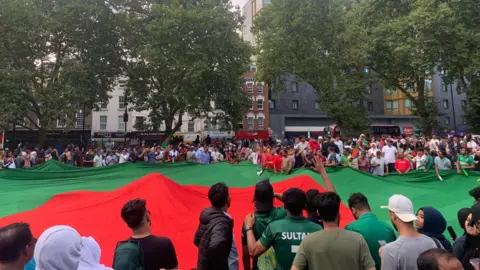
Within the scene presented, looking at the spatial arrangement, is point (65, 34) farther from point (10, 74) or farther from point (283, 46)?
point (283, 46)

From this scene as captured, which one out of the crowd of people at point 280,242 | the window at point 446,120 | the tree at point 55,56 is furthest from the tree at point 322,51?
the window at point 446,120

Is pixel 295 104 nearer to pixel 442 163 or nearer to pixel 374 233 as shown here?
pixel 442 163

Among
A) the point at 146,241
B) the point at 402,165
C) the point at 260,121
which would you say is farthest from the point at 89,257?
the point at 260,121

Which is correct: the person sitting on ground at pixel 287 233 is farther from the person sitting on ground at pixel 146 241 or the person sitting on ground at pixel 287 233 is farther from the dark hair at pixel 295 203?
the person sitting on ground at pixel 146 241

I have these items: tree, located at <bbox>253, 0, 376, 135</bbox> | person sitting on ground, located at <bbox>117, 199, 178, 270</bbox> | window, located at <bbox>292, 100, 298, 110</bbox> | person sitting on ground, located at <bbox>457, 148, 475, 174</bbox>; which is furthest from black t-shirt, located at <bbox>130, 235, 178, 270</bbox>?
window, located at <bbox>292, 100, 298, 110</bbox>

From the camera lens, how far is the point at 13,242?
2.32m

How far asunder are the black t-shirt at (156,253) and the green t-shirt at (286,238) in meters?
0.85

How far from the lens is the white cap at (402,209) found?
2945 mm

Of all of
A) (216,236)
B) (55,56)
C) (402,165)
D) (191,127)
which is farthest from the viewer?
(191,127)

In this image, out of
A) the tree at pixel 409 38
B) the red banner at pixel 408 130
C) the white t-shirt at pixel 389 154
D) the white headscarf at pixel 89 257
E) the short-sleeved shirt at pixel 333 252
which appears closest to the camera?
the white headscarf at pixel 89 257

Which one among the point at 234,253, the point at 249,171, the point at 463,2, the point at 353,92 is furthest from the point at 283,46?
the point at 234,253

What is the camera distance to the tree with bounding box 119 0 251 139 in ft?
80.1

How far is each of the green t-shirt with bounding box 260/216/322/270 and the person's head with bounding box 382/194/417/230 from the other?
757 millimetres

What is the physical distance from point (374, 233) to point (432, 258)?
1.12 meters
